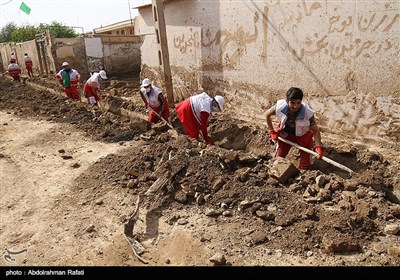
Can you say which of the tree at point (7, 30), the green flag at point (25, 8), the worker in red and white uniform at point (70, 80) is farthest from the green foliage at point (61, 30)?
the worker in red and white uniform at point (70, 80)

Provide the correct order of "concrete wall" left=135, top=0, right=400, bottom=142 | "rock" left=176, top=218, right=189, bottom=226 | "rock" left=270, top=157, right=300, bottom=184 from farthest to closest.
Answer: "concrete wall" left=135, top=0, right=400, bottom=142 < "rock" left=270, top=157, right=300, bottom=184 < "rock" left=176, top=218, right=189, bottom=226

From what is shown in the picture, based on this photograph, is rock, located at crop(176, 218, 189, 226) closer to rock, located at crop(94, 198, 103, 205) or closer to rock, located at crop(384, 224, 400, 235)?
rock, located at crop(94, 198, 103, 205)

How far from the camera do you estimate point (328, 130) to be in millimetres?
5508

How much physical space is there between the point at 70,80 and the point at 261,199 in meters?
7.73

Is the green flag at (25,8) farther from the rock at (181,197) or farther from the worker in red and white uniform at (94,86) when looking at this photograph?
the rock at (181,197)

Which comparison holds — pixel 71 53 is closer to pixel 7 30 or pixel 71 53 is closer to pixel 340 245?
pixel 340 245

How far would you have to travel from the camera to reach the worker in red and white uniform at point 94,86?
27.2 ft

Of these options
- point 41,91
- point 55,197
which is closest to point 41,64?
point 41,91

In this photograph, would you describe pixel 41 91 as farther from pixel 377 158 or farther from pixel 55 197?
pixel 377 158

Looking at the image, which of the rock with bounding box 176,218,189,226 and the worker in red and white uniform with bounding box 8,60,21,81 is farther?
the worker in red and white uniform with bounding box 8,60,21,81

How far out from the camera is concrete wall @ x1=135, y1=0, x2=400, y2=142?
15.0ft

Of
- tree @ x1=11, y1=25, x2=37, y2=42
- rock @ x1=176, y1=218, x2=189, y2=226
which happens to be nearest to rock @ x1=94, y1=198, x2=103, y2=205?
rock @ x1=176, y1=218, x2=189, y2=226

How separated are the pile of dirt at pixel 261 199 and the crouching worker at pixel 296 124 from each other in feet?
1.17

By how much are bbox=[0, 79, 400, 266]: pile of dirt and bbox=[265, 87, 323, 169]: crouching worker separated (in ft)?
1.17
